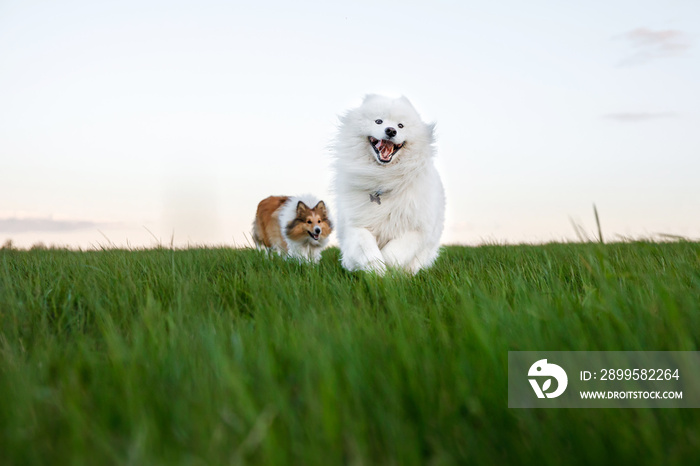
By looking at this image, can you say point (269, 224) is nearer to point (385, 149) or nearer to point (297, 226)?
point (297, 226)

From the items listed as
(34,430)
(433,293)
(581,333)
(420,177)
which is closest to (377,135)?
(420,177)

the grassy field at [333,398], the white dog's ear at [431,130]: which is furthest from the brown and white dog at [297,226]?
the grassy field at [333,398]

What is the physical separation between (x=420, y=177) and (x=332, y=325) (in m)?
3.14

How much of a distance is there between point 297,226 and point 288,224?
8.5 inches

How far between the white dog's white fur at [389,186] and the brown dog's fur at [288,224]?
93.8 inches

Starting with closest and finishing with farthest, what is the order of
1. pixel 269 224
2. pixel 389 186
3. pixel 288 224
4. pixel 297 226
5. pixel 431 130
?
1. pixel 389 186
2. pixel 431 130
3. pixel 297 226
4. pixel 288 224
5. pixel 269 224

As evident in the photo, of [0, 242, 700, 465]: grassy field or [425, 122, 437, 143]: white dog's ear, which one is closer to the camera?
[0, 242, 700, 465]: grassy field

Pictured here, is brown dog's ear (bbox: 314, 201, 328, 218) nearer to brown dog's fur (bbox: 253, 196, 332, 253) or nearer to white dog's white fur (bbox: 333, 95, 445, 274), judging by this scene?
brown dog's fur (bbox: 253, 196, 332, 253)

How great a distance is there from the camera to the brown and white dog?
803 cm

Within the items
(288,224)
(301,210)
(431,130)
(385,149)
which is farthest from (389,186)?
(288,224)

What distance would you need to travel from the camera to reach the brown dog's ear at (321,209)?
27.1 ft

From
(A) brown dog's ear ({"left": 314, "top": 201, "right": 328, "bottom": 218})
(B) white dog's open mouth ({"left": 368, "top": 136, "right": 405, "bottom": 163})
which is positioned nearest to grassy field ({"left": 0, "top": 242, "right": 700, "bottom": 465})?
(B) white dog's open mouth ({"left": 368, "top": 136, "right": 405, "bottom": 163})

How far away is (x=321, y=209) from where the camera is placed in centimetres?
834

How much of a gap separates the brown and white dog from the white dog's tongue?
2.64m
